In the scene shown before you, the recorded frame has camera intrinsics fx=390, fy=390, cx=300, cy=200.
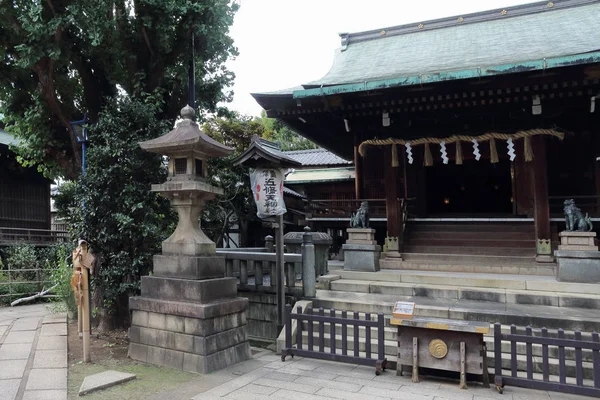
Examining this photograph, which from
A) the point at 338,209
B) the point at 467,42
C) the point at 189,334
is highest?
the point at 467,42

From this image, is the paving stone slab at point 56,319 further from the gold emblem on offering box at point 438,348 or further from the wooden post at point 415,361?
the gold emblem on offering box at point 438,348

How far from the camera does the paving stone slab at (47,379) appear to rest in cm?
497

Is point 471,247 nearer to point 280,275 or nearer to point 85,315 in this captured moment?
point 280,275

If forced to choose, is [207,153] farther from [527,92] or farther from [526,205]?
[526,205]

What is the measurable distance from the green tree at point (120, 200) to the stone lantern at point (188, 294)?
1.02 metres

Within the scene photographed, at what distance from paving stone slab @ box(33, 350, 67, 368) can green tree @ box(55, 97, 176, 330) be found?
1.16m

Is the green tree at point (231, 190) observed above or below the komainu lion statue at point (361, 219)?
above

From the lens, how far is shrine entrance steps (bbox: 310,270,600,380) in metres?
6.11

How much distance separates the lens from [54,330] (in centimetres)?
781

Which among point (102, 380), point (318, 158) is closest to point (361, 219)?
point (102, 380)

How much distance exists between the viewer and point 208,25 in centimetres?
799

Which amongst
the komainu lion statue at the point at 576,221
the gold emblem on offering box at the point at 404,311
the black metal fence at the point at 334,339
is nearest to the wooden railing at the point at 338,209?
the komainu lion statue at the point at 576,221

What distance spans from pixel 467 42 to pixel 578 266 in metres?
8.10

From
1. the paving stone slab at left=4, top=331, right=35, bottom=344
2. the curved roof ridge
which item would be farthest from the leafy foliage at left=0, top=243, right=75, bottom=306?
the curved roof ridge
